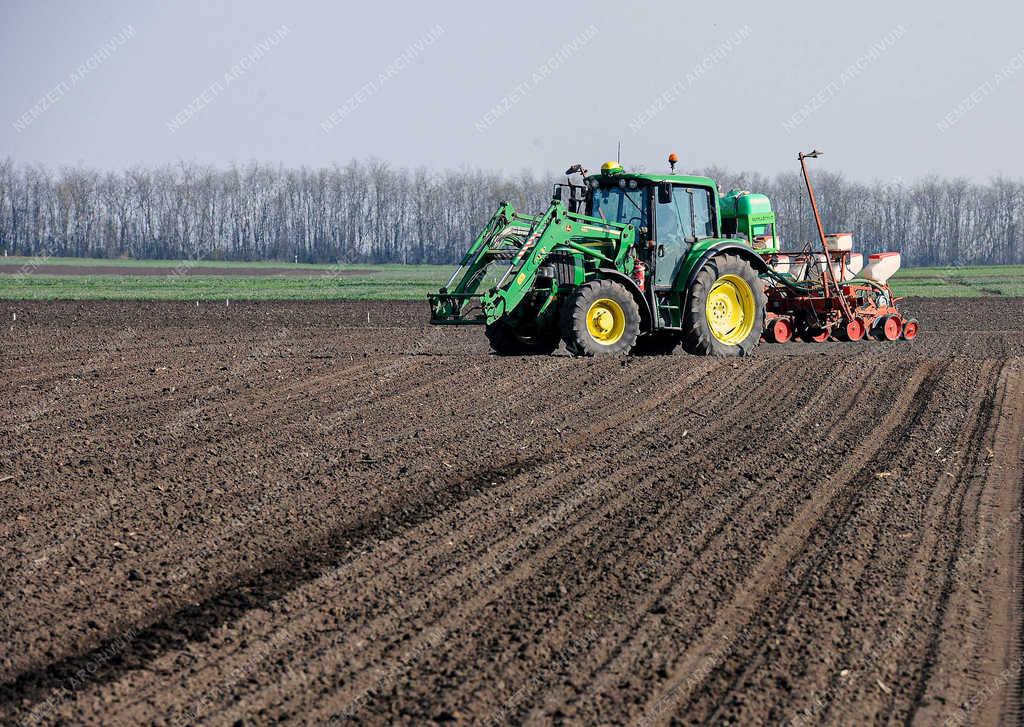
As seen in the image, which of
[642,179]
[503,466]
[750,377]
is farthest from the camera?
[642,179]

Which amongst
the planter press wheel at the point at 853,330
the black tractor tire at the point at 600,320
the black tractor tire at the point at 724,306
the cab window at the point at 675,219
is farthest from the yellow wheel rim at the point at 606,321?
the planter press wheel at the point at 853,330

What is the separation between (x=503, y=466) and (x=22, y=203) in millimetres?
88918

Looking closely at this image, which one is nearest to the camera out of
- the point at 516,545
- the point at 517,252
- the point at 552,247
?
the point at 516,545

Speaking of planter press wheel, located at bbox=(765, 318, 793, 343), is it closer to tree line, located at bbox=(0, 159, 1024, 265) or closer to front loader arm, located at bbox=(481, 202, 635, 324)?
front loader arm, located at bbox=(481, 202, 635, 324)

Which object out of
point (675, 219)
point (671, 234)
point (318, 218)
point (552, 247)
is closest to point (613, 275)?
point (552, 247)

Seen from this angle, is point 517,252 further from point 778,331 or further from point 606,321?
point 778,331

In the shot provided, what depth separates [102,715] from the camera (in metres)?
4.29

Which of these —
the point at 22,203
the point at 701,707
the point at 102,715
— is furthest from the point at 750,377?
the point at 22,203

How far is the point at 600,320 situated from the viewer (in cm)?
1366

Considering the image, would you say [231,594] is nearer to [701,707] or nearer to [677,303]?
[701,707]

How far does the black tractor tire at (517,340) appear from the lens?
14461mm

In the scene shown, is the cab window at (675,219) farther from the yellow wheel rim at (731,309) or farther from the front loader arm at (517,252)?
the yellow wheel rim at (731,309)

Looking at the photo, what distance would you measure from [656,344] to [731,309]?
3.56ft

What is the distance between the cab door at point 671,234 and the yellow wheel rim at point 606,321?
71 centimetres
